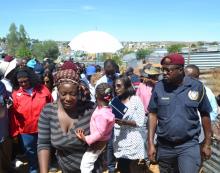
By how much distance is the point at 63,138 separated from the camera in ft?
8.94

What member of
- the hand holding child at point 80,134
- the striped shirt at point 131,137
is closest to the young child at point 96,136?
the hand holding child at point 80,134

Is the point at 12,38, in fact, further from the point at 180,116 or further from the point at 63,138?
the point at 63,138

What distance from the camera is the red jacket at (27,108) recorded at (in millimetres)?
5516

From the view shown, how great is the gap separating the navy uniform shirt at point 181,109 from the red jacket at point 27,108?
204cm

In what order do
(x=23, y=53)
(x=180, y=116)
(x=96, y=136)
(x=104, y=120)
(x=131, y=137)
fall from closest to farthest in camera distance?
(x=96, y=136) < (x=104, y=120) < (x=180, y=116) < (x=131, y=137) < (x=23, y=53)

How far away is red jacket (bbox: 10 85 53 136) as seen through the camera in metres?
5.52

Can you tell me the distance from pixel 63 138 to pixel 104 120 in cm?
60

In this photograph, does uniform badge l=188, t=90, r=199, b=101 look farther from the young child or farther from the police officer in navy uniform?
the young child

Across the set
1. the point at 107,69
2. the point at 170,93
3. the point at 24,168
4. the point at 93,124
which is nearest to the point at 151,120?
the point at 170,93

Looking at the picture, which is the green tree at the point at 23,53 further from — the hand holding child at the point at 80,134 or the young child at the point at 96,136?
the hand holding child at the point at 80,134

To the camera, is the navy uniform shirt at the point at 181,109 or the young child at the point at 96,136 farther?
the navy uniform shirt at the point at 181,109

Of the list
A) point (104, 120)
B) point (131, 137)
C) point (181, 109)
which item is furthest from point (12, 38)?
point (104, 120)

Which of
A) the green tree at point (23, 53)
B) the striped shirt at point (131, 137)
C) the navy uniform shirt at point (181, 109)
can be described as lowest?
the green tree at point (23, 53)

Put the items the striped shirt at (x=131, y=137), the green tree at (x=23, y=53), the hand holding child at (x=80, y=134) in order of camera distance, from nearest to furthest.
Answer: the hand holding child at (x=80, y=134)
the striped shirt at (x=131, y=137)
the green tree at (x=23, y=53)
